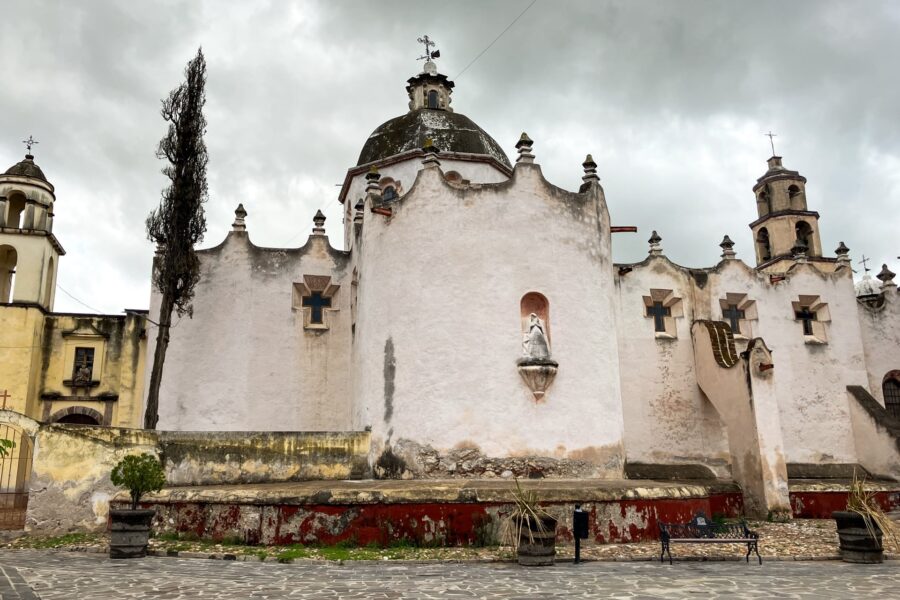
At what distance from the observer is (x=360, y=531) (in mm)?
11555

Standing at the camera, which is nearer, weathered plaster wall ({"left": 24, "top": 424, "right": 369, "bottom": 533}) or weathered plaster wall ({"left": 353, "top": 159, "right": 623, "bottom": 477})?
weathered plaster wall ({"left": 24, "top": 424, "right": 369, "bottom": 533})

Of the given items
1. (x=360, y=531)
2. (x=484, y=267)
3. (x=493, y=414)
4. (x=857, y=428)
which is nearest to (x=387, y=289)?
(x=484, y=267)

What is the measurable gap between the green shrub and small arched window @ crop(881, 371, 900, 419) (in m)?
21.1

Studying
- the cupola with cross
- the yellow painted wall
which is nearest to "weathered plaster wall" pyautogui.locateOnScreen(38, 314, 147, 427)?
the yellow painted wall

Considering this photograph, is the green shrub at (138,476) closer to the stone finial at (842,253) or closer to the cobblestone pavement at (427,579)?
the cobblestone pavement at (427,579)

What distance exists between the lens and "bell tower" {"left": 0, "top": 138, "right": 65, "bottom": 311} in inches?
896

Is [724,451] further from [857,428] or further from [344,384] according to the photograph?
[344,384]

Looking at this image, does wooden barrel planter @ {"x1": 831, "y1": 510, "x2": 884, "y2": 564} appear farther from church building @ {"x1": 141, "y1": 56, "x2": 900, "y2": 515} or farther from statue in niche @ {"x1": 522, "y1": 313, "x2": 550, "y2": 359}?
statue in niche @ {"x1": 522, "y1": 313, "x2": 550, "y2": 359}

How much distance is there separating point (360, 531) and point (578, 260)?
8.03m

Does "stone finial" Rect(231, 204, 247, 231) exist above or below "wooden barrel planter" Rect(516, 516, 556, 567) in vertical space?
above

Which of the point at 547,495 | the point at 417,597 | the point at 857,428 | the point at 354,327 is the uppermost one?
the point at 354,327

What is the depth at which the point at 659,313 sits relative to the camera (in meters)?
20.9

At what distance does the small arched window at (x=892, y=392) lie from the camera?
73.4ft

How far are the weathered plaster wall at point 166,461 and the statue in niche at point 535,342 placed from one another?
3932 millimetres
